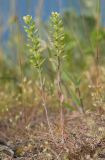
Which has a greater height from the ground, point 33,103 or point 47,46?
point 47,46

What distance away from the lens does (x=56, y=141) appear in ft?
5.34

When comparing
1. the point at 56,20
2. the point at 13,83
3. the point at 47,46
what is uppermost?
the point at 56,20

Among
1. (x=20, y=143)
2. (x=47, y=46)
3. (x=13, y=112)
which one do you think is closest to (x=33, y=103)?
(x=13, y=112)

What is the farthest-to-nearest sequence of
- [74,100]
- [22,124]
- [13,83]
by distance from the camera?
[13,83] < [74,100] < [22,124]

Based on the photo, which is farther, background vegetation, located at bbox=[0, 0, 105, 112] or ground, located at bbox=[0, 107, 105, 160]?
background vegetation, located at bbox=[0, 0, 105, 112]

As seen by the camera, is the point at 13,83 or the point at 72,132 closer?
the point at 72,132

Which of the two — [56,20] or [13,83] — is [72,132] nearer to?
[56,20]

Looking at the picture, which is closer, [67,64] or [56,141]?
[56,141]

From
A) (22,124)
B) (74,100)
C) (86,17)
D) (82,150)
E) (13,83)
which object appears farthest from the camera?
(86,17)

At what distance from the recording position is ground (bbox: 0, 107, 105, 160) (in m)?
1.54

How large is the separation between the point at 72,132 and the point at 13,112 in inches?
25.3

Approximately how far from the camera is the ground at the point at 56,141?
5.04 feet

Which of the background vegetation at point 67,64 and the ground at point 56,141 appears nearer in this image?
the ground at point 56,141

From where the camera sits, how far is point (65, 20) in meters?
3.32
